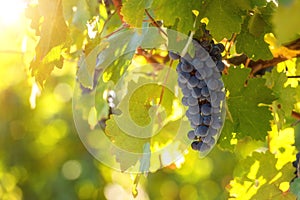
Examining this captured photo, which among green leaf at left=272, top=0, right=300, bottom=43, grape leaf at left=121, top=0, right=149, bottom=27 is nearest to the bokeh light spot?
grape leaf at left=121, top=0, right=149, bottom=27

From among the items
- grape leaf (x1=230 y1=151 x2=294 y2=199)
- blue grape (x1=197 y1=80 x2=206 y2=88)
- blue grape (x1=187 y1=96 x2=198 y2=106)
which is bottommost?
grape leaf (x1=230 y1=151 x2=294 y2=199)

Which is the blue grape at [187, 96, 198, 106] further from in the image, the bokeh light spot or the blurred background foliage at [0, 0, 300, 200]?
the bokeh light spot

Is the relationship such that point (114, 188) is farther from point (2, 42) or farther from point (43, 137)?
point (2, 42)

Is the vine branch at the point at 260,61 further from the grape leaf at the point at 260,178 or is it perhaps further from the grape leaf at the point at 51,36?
the grape leaf at the point at 51,36

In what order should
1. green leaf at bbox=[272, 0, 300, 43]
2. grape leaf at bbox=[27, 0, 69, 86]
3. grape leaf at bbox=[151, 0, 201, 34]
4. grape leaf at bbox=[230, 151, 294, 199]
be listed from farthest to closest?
1. grape leaf at bbox=[230, 151, 294, 199]
2. grape leaf at bbox=[27, 0, 69, 86]
3. grape leaf at bbox=[151, 0, 201, 34]
4. green leaf at bbox=[272, 0, 300, 43]

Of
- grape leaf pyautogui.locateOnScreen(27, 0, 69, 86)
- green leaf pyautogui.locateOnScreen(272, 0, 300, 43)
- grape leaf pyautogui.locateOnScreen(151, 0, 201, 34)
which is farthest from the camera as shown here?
grape leaf pyautogui.locateOnScreen(27, 0, 69, 86)

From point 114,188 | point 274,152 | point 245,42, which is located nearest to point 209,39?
point 245,42
